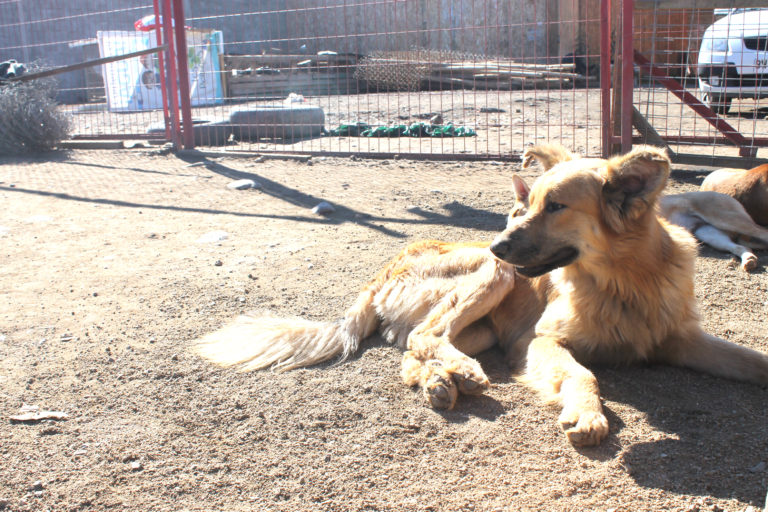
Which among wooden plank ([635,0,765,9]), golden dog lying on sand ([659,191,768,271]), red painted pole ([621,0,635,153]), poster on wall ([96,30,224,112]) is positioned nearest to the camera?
golden dog lying on sand ([659,191,768,271])

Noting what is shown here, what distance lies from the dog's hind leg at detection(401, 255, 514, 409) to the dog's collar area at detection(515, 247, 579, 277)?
21.5 inches

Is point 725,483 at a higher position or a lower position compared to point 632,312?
lower

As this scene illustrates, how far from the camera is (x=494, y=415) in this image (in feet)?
9.80

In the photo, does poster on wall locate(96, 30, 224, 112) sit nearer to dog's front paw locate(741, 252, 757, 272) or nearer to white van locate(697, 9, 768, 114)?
white van locate(697, 9, 768, 114)

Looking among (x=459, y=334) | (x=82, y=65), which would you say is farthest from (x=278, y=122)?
(x=459, y=334)

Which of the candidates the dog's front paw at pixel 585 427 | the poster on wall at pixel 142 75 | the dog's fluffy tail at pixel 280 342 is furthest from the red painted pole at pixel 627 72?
the poster on wall at pixel 142 75

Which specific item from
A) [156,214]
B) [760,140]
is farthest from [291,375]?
[760,140]

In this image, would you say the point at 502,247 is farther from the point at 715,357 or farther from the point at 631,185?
the point at 715,357

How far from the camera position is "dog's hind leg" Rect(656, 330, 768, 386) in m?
3.19

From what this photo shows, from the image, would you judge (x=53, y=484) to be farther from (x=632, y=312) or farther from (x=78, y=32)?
(x=78, y=32)

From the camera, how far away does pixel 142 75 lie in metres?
14.2

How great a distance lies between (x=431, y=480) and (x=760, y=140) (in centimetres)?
693

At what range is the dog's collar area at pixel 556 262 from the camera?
313 cm

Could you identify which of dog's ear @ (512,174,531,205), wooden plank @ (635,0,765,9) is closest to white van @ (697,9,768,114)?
wooden plank @ (635,0,765,9)
